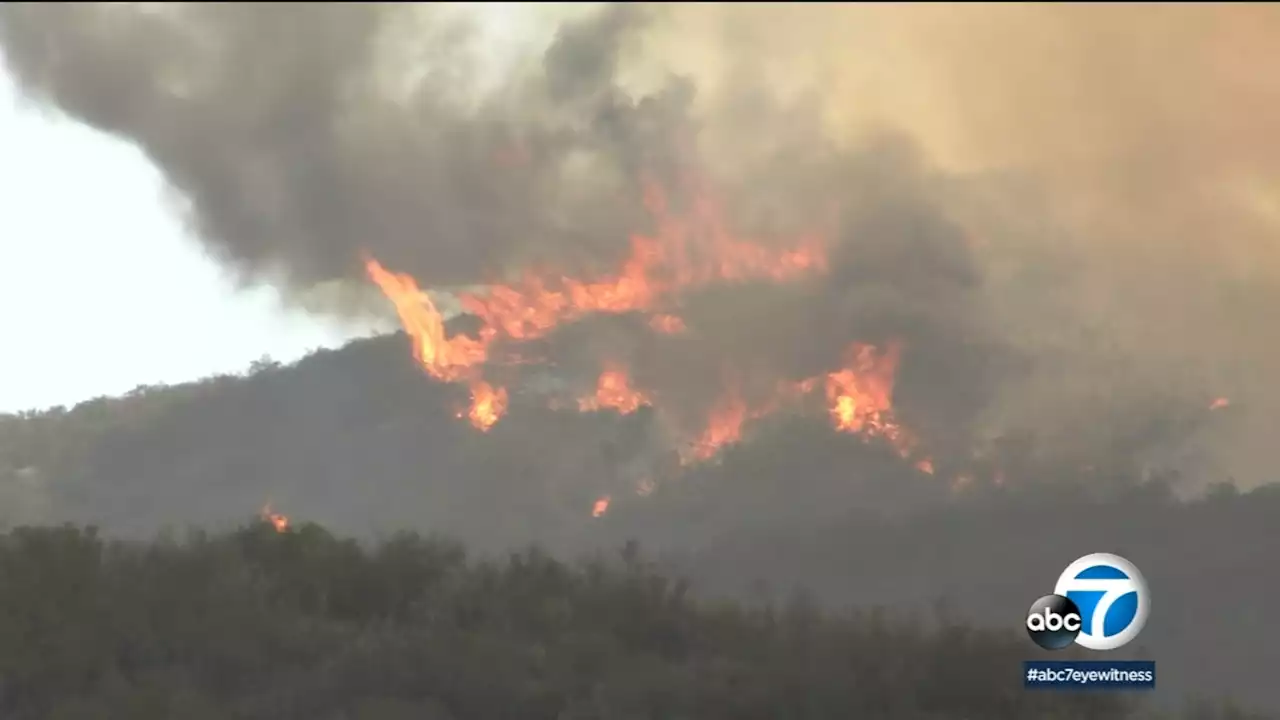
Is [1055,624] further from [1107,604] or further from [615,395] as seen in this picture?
[615,395]

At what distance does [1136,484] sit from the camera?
27.8 meters

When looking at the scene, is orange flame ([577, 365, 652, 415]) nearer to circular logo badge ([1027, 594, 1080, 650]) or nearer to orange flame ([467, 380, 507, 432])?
orange flame ([467, 380, 507, 432])

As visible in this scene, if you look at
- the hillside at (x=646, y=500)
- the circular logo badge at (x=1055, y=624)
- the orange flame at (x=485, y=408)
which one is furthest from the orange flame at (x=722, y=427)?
the circular logo badge at (x=1055, y=624)

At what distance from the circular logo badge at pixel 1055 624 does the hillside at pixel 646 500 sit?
1.81 meters

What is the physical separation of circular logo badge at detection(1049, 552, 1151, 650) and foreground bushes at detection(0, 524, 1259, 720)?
774 mm

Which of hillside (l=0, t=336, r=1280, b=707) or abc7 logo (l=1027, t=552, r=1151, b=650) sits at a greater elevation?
hillside (l=0, t=336, r=1280, b=707)

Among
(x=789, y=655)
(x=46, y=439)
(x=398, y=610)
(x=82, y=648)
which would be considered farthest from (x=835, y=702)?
(x=46, y=439)

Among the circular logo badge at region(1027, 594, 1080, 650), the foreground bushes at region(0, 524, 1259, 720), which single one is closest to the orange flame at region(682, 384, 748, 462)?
the foreground bushes at region(0, 524, 1259, 720)

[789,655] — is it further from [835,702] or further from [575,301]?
[575,301]

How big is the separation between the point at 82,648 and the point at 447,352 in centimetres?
2949

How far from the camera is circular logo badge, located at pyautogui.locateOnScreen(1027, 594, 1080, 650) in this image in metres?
13.5

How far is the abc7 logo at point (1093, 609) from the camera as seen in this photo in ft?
43.3

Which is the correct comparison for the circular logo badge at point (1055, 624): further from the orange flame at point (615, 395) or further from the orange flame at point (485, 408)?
the orange flame at point (615, 395)

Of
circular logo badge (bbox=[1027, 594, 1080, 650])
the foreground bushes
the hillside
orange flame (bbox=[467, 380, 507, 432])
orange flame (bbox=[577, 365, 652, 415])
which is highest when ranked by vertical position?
orange flame (bbox=[577, 365, 652, 415])
